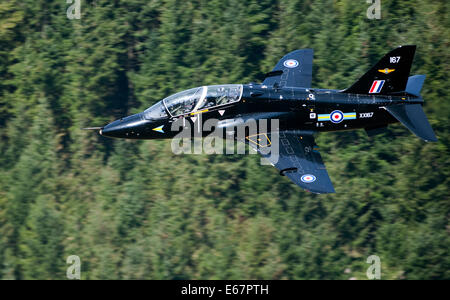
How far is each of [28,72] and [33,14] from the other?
4.04 m

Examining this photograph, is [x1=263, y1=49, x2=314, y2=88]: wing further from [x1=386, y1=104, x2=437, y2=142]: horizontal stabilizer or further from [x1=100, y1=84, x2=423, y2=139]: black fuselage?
[x1=386, y1=104, x2=437, y2=142]: horizontal stabilizer

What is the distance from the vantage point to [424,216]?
32.2 meters

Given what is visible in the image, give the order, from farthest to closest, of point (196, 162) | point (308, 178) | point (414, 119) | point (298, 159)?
point (196, 162) < point (414, 119) < point (298, 159) < point (308, 178)

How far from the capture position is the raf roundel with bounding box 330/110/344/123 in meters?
23.9

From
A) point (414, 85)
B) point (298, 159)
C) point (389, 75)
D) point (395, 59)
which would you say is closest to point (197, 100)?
point (298, 159)

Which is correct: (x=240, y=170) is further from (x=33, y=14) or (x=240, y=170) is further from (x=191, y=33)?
(x=33, y=14)

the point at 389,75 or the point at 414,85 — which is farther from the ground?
the point at 389,75

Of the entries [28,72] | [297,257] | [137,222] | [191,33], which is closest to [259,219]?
[297,257]

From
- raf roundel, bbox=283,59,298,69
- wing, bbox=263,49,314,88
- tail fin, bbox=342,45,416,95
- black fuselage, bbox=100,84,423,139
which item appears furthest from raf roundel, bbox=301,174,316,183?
raf roundel, bbox=283,59,298,69

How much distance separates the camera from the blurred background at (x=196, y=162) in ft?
104

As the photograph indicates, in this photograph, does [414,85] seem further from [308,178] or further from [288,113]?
[308,178]

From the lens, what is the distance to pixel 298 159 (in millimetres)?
22938

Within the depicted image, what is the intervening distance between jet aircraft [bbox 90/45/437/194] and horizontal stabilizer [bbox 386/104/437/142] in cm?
3

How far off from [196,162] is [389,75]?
14.1 meters
